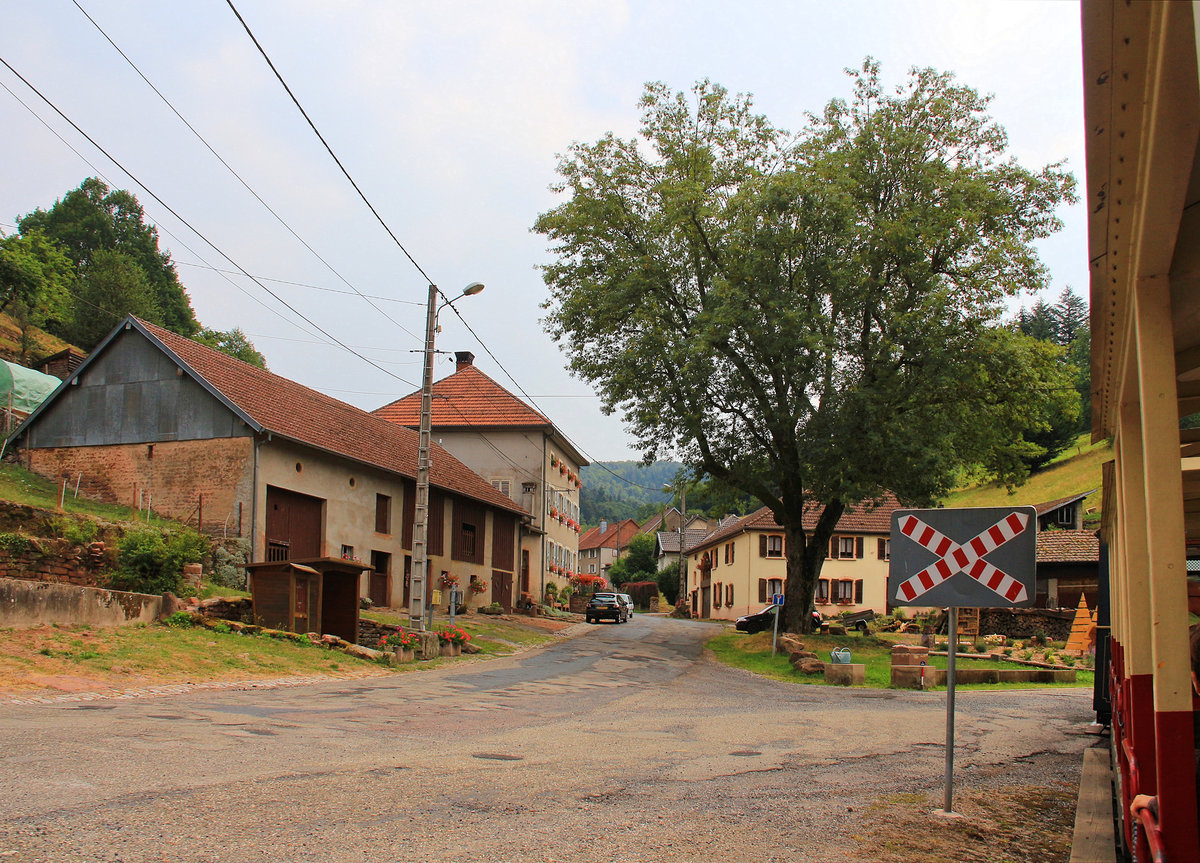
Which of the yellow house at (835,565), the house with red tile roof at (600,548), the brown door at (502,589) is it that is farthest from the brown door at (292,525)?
the house with red tile roof at (600,548)

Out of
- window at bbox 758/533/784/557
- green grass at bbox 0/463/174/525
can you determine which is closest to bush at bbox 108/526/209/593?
green grass at bbox 0/463/174/525

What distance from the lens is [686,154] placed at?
29141 mm

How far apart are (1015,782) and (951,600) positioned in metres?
2.96

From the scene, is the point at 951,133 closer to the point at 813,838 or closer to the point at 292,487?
the point at 292,487

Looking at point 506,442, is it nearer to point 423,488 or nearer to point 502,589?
point 502,589

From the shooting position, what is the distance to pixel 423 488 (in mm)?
21125

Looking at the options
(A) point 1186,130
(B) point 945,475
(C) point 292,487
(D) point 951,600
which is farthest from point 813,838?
(C) point 292,487

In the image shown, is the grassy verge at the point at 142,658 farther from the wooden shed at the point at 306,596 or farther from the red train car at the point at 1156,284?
the red train car at the point at 1156,284

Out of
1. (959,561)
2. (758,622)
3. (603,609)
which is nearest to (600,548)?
(603,609)

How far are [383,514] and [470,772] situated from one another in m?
25.1

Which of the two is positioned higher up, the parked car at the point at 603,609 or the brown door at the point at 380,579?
the brown door at the point at 380,579

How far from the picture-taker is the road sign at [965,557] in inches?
253

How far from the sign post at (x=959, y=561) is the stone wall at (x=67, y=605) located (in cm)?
1330

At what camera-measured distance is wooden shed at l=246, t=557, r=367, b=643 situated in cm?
1823
